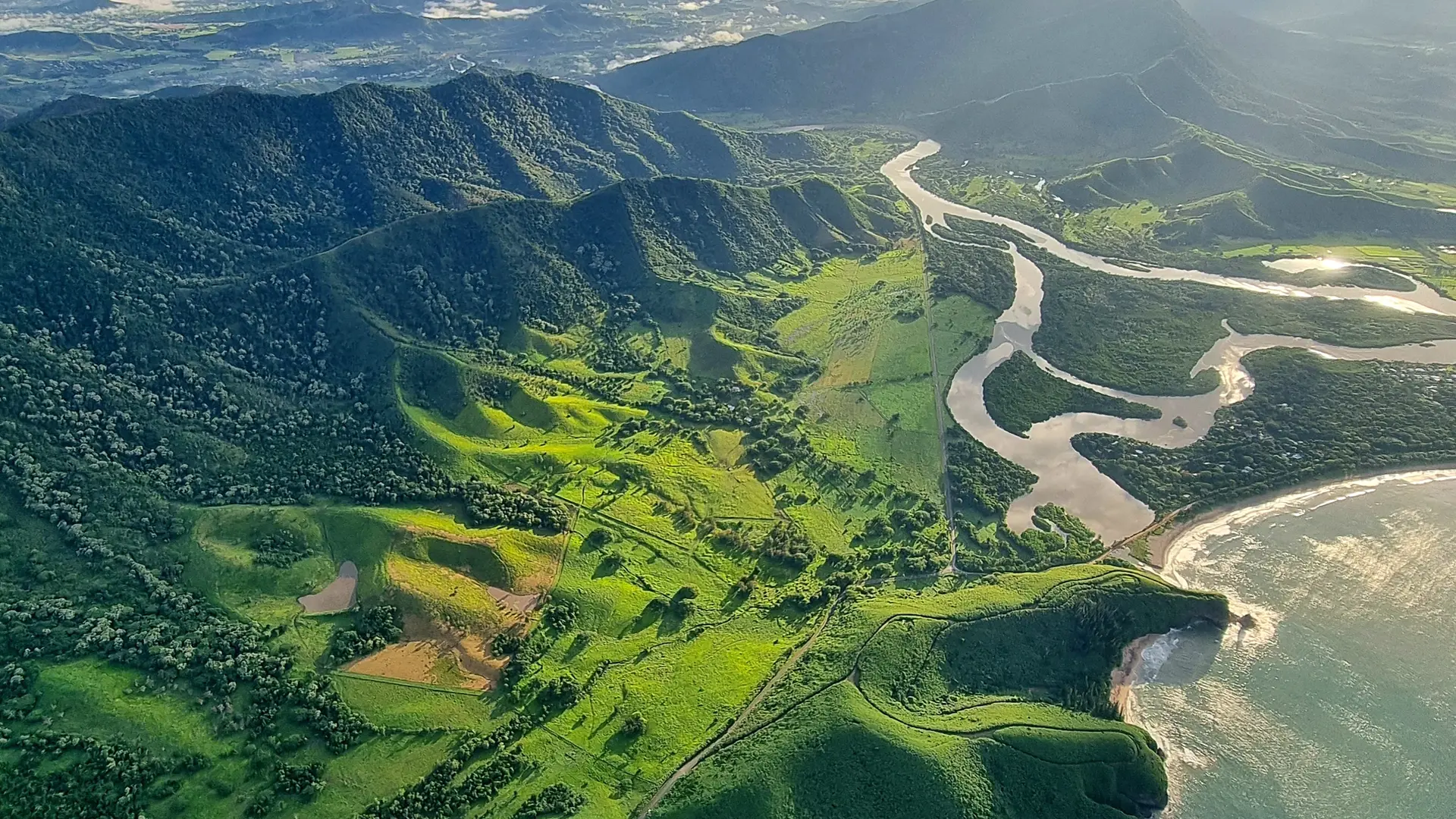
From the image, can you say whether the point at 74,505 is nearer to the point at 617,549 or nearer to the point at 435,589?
the point at 435,589

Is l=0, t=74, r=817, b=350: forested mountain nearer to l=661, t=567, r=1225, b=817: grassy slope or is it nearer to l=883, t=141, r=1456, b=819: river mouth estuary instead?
l=661, t=567, r=1225, b=817: grassy slope

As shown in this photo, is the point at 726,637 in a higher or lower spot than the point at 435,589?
lower

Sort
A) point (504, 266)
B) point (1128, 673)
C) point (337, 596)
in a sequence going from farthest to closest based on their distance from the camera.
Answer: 1. point (504, 266)
2. point (337, 596)
3. point (1128, 673)

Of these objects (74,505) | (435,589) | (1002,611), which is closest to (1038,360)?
(1002,611)

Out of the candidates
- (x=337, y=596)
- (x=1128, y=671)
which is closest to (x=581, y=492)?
(x=337, y=596)

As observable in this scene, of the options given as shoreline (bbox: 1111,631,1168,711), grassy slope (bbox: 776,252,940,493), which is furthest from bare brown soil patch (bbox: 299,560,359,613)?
shoreline (bbox: 1111,631,1168,711)

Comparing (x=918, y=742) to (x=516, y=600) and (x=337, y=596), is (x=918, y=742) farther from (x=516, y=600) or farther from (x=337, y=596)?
(x=337, y=596)

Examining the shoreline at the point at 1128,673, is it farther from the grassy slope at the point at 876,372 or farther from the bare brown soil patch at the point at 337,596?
the bare brown soil patch at the point at 337,596

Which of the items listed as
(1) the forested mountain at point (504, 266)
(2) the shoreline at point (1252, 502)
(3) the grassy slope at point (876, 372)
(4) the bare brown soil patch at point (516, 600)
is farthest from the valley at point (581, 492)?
(3) the grassy slope at point (876, 372)
